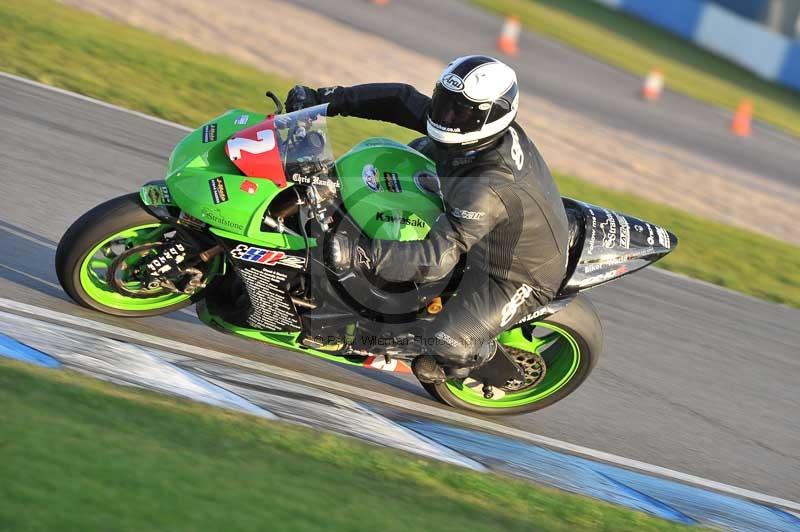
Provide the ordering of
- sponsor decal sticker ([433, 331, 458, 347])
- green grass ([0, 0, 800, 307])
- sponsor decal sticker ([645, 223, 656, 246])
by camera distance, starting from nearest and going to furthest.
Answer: sponsor decal sticker ([433, 331, 458, 347])
sponsor decal sticker ([645, 223, 656, 246])
green grass ([0, 0, 800, 307])

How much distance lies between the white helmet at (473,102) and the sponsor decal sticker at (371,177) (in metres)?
0.38

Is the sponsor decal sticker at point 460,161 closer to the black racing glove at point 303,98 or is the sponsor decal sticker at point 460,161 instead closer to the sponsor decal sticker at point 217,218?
the black racing glove at point 303,98

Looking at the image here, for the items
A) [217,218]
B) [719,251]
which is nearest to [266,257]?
[217,218]

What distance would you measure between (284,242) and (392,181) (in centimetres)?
61

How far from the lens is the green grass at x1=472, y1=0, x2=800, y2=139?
23828 mm

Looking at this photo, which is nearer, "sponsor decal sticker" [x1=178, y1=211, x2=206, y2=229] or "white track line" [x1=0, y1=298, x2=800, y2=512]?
"sponsor decal sticker" [x1=178, y1=211, x2=206, y2=229]

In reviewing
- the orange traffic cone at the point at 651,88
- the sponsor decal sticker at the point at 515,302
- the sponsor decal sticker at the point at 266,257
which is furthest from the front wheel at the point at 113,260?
the orange traffic cone at the point at 651,88

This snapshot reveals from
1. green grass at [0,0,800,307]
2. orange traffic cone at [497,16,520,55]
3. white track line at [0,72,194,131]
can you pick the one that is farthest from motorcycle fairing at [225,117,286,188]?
orange traffic cone at [497,16,520,55]

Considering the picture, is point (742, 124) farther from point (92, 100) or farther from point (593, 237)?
point (593, 237)

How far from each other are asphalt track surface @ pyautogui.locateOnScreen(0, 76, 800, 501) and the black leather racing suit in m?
0.81

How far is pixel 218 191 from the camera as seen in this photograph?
193 inches

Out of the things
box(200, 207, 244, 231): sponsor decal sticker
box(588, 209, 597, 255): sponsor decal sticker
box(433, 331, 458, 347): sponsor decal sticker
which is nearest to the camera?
box(200, 207, 244, 231): sponsor decal sticker

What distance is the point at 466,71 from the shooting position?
489 cm

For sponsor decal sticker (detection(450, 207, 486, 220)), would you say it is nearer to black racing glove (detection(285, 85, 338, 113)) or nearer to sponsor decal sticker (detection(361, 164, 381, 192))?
sponsor decal sticker (detection(361, 164, 381, 192))
